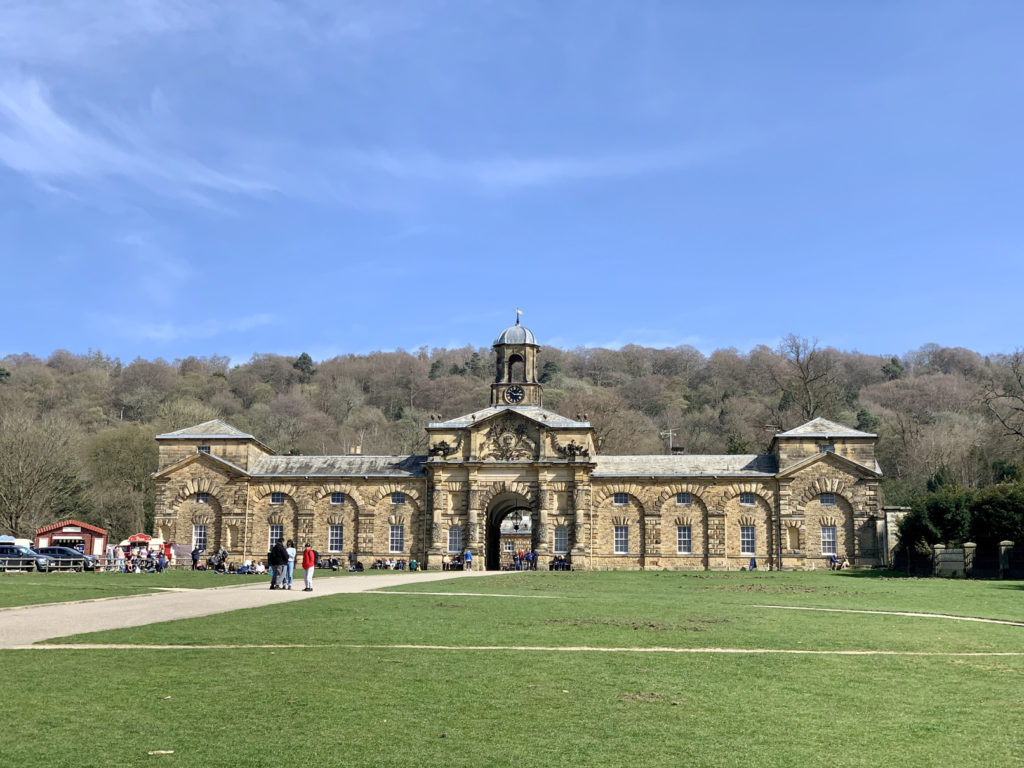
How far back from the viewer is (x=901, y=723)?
9609mm

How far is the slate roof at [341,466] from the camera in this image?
5594cm

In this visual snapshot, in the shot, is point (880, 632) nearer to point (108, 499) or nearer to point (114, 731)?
point (114, 731)

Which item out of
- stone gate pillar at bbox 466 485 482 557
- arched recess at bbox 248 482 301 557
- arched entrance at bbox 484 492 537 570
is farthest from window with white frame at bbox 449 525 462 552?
arched recess at bbox 248 482 301 557

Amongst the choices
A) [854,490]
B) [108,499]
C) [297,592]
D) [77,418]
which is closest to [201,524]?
[108,499]

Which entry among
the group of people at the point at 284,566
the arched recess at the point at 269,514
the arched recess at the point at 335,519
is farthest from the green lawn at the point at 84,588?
the arched recess at the point at 269,514

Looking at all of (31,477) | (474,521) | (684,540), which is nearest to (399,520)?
(474,521)

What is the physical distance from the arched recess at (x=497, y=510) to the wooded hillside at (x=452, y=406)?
18.8 meters

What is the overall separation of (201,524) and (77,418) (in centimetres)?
4367

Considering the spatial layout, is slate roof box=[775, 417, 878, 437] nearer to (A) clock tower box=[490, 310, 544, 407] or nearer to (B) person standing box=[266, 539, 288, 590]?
(A) clock tower box=[490, 310, 544, 407]

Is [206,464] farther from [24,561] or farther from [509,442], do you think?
[509,442]

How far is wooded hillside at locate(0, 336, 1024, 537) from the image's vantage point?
233ft

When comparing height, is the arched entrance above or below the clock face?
below

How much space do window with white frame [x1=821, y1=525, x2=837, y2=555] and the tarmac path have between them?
30.4 m

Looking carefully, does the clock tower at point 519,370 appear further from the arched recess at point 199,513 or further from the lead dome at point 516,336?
the arched recess at point 199,513
